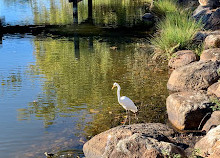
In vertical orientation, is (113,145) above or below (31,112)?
above

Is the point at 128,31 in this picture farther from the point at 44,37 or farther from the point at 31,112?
the point at 31,112

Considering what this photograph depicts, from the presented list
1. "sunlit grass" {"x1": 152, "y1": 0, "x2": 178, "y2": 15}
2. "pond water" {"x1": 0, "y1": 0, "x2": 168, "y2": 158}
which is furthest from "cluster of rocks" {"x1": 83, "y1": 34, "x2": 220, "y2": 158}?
"sunlit grass" {"x1": 152, "y1": 0, "x2": 178, "y2": 15}

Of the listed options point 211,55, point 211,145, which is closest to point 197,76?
point 211,55

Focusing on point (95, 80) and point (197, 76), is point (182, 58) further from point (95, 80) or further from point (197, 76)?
point (95, 80)

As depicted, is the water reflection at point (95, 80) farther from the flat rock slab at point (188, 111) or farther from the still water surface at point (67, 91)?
the flat rock slab at point (188, 111)

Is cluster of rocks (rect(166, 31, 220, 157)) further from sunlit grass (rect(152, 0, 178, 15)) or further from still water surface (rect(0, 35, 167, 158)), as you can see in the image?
sunlit grass (rect(152, 0, 178, 15))

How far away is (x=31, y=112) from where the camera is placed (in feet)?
25.8

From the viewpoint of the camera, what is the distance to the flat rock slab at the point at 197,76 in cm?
863

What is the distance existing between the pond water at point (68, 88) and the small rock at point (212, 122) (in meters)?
1.02

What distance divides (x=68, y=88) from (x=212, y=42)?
499 centimetres

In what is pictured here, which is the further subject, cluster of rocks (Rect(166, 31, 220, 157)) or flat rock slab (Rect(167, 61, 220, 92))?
flat rock slab (Rect(167, 61, 220, 92))

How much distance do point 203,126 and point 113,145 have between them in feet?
7.83

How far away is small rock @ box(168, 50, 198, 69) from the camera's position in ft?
35.3

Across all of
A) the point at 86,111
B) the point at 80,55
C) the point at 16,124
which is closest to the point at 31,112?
the point at 16,124
